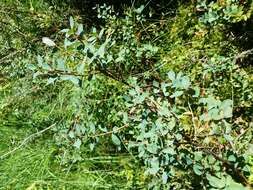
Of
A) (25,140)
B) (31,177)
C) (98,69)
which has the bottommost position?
(31,177)

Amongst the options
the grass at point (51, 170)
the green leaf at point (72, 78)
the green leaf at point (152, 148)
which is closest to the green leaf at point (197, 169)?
the green leaf at point (152, 148)

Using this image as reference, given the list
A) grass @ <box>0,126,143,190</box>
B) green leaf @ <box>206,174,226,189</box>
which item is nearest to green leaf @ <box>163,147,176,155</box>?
green leaf @ <box>206,174,226,189</box>

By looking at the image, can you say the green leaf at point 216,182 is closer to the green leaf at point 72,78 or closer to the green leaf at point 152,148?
the green leaf at point 152,148

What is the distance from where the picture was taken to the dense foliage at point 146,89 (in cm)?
168

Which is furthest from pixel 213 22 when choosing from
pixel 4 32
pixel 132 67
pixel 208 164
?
pixel 4 32

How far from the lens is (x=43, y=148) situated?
10.2 ft

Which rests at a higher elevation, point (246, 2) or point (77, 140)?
point (246, 2)

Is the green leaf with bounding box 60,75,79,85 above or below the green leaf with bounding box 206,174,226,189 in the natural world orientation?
above

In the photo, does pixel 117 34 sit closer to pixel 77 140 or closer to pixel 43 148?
pixel 43 148

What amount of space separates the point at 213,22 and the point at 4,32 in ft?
6.03

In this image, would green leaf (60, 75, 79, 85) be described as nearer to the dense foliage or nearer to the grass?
the dense foliage

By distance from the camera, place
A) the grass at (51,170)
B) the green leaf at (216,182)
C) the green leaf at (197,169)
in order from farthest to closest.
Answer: the grass at (51,170) < the green leaf at (197,169) < the green leaf at (216,182)

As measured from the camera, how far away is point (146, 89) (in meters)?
2.17

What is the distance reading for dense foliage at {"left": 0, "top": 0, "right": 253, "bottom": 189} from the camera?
5.51 ft
